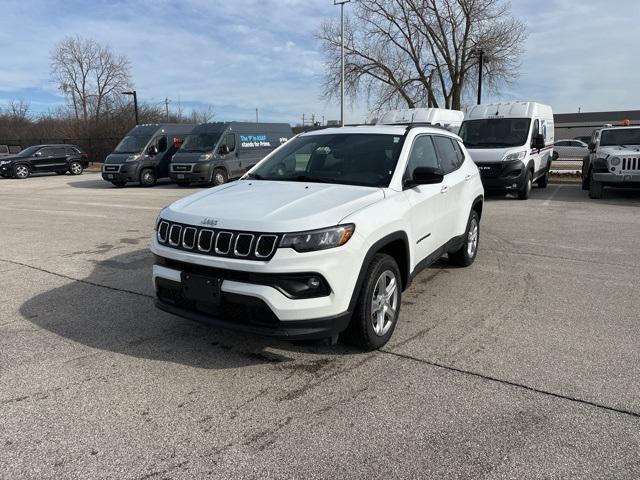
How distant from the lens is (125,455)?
268 cm

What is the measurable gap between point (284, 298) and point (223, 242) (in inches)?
23.2

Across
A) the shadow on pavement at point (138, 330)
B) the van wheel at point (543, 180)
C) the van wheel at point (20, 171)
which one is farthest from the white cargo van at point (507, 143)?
the van wheel at point (20, 171)

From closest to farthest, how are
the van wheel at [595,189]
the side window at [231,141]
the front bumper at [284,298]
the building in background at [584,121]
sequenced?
1. the front bumper at [284,298]
2. the van wheel at [595,189]
3. the side window at [231,141]
4. the building in background at [584,121]

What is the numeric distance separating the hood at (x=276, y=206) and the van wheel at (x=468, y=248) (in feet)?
8.29

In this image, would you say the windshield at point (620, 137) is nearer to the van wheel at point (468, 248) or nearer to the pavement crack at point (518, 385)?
the van wheel at point (468, 248)

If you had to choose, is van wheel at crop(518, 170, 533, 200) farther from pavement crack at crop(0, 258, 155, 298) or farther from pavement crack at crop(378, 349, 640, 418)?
pavement crack at crop(0, 258, 155, 298)

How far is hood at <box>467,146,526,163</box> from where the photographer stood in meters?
12.7

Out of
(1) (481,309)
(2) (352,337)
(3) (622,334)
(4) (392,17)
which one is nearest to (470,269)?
(1) (481,309)

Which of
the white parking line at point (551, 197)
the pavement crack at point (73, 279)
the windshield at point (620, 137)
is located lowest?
the pavement crack at point (73, 279)

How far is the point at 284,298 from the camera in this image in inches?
127

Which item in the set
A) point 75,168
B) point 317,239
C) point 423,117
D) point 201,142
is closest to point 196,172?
point 201,142

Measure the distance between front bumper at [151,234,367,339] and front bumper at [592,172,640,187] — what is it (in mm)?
10995

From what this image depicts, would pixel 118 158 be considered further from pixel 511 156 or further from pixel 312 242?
pixel 312 242

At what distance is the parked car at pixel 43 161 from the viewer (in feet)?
84.7
